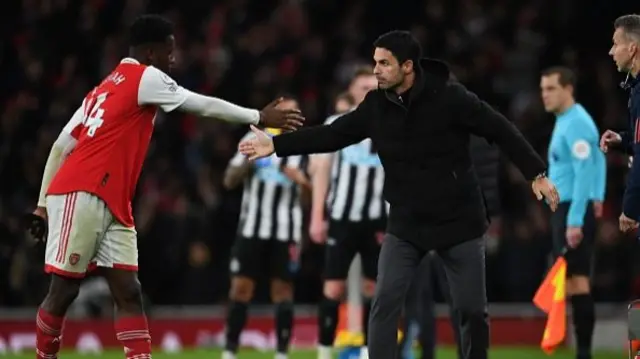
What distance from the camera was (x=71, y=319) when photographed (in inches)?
651

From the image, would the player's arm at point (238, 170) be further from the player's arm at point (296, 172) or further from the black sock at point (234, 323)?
the black sock at point (234, 323)

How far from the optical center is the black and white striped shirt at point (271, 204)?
1221 centimetres

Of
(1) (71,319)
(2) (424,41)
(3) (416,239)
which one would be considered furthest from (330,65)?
(3) (416,239)

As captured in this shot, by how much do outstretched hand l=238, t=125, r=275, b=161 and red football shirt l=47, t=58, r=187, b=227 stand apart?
492 mm

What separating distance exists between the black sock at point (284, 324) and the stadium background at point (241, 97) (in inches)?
161

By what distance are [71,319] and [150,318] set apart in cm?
95

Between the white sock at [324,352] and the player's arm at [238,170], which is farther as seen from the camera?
the player's arm at [238,170]

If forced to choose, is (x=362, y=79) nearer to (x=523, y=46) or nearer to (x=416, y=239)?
(x=416, y=239)

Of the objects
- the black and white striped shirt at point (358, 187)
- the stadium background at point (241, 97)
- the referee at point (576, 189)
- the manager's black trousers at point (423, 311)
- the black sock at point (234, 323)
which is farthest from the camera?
the stadium background at point (241, 97)

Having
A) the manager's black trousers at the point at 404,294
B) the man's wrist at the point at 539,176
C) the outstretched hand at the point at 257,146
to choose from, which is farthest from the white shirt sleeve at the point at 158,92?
the man's wrist at the point at 539,176

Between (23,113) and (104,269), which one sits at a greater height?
(23,113)

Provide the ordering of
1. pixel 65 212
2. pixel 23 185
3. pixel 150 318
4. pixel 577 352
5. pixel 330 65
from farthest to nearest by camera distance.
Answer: pixel 330 65
pixel 23 185
pixel 150 318
pixel 577 352
pixel 65 212

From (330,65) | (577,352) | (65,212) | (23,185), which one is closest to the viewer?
(65,212)

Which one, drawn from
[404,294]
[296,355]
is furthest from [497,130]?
[296,355]
